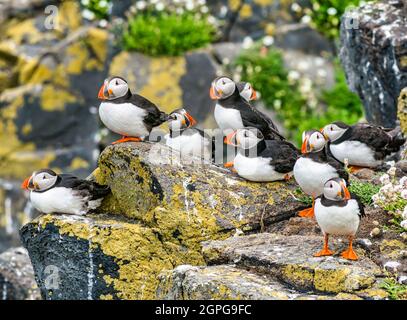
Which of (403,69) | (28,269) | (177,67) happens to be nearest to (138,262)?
(28,269)

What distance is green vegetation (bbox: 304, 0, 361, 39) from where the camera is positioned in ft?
47.5

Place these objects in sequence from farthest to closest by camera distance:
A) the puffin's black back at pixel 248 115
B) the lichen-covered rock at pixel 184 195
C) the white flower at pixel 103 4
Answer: the white flower at pixel 103 4 → the puffin's black back at pixel 248 115 → the lichen-covered rock at pixel 184 195

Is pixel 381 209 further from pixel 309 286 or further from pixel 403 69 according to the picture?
pixel 403 69

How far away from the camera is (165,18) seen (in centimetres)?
1463

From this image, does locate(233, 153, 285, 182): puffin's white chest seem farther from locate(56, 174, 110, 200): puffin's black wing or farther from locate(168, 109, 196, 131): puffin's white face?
locate(56, 174, 110, 200): puffin's black wing

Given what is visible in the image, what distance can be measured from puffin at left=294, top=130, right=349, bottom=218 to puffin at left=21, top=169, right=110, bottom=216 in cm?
176

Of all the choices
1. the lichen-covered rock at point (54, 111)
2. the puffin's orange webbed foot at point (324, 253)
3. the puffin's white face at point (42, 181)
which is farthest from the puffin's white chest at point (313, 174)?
the lichen-covered rock at point (54, 111)

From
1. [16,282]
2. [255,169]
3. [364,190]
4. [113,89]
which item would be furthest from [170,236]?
[16,282]

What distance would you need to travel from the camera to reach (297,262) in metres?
6.12

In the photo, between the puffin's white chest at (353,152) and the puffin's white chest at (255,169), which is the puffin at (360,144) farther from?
the puffin's white chest at (255,169)

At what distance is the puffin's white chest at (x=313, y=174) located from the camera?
6.87 meters

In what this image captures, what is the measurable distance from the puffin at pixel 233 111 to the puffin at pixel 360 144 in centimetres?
76

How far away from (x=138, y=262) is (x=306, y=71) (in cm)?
842
